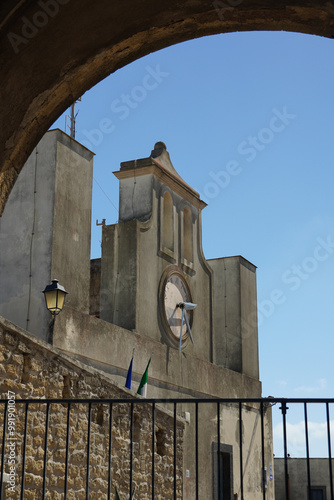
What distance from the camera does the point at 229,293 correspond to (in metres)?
24.8

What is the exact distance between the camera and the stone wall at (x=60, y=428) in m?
8.47

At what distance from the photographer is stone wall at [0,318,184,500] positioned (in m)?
8.47

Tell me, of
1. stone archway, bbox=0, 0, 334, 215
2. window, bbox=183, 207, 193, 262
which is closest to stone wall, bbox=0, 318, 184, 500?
stone archway, bbox=0, 0, 334, 215

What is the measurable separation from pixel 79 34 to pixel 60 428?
632cm

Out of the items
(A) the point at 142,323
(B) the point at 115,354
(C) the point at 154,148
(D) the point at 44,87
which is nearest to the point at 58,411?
(D) the point at 44,87

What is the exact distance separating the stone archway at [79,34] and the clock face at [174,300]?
52.3 feet

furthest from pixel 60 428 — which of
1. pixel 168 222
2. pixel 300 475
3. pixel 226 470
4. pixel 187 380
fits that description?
pixel 300 475

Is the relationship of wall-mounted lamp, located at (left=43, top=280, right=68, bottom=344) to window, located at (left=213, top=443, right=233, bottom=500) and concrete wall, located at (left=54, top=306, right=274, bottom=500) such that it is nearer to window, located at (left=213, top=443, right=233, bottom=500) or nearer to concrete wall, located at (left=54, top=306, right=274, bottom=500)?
concrete wall, located at (left=54, top=306, right=274, bottom=500)

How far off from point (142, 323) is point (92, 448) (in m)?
8.87

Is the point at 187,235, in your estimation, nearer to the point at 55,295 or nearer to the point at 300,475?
the point at 55,295

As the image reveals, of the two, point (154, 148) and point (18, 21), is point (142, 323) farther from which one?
point (18, 21)

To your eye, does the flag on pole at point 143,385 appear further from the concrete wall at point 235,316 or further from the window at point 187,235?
the concrete wall at point 235,316

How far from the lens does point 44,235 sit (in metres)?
15.4

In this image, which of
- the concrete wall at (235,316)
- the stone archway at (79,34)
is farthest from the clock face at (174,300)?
the stone archway at (79,34)
